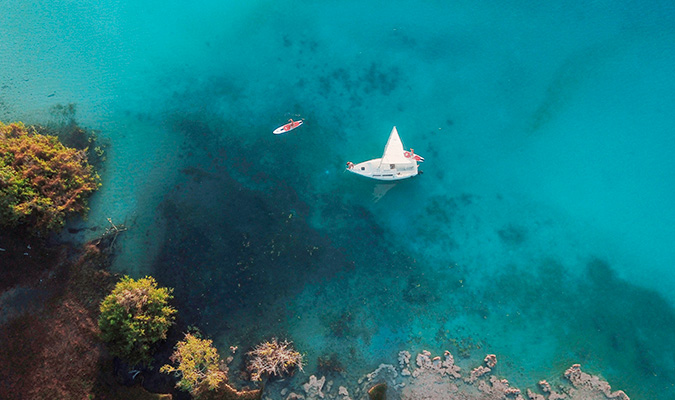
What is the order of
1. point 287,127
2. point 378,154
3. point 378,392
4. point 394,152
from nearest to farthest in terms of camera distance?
point 378,392 < point 394,152 < point 287,127 < point 378,154

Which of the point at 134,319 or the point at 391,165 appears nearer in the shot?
the point at 134,319

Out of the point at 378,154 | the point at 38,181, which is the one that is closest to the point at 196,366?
the point at 38,181

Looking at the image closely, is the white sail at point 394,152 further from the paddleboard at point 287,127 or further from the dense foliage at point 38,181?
the dense foliage at point 38,181

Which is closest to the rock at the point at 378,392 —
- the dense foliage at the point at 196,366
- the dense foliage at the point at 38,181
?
the dense foliage at the point at 196,366

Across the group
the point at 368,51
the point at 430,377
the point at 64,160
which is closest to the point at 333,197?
the point at 368,51

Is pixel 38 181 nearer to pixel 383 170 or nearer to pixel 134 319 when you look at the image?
pixel 134 319

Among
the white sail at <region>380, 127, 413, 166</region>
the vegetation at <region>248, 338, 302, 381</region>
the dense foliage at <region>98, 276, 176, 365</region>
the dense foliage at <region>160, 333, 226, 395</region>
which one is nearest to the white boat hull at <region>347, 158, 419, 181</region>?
the white sail at <region>380, 127, 413, 166</region>
